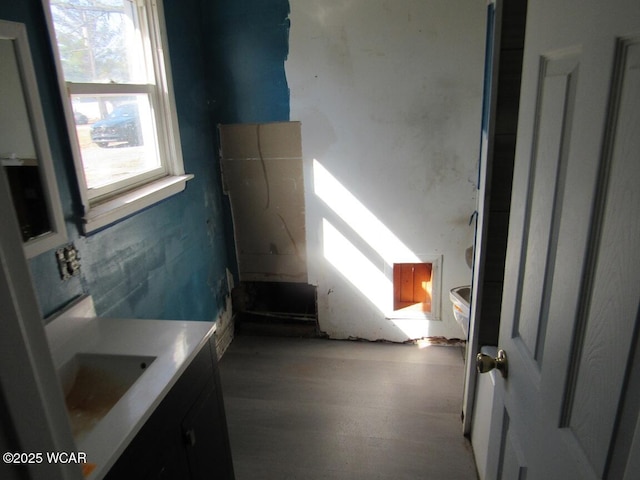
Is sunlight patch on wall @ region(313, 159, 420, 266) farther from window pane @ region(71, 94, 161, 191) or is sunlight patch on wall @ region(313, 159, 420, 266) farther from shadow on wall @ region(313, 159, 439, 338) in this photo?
window pane @ region(71, 94, 161, 191)

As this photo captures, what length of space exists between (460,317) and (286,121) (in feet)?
5.12

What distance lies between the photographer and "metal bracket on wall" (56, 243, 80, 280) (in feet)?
4.83

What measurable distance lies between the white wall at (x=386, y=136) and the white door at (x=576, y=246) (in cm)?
162

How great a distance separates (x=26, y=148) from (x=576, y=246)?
4.98 feet

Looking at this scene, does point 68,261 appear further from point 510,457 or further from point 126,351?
point 510,457

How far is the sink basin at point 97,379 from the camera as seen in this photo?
1409 mm

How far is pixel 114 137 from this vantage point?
1890 mm

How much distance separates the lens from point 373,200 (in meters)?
2.70

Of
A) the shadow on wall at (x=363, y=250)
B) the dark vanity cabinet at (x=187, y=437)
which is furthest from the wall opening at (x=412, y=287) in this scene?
the dark vanity cabinet at (x=187, y=437)

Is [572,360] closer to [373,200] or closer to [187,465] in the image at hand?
[187,465]

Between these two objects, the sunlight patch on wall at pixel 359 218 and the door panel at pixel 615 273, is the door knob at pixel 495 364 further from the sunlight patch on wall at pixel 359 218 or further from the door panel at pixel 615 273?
the sunlight patch on wall at pixel 359 218

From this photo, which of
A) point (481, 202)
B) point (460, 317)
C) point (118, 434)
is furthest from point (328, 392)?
point (118, 434)

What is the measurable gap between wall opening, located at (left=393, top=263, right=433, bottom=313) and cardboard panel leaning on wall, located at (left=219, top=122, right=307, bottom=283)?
0.66 meters

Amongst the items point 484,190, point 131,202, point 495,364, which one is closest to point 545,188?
point 495,364
